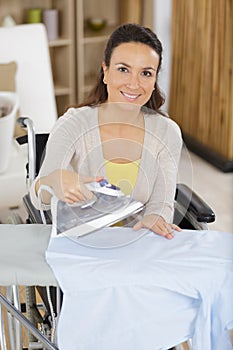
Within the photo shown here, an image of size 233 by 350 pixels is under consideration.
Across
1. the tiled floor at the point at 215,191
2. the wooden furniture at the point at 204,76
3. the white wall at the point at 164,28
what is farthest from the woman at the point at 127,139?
the white wall at the point at 164,28

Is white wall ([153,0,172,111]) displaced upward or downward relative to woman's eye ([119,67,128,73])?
downward

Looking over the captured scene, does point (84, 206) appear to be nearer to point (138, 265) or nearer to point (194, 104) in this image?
point (138, 265)

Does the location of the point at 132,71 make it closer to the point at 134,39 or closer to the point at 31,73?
the point at 134,39

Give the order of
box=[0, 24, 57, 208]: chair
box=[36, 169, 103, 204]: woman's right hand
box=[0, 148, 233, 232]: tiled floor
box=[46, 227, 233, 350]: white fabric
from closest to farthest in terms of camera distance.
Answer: box=[46, 227, 233, 350]: white fabric
box=[36, 169, 103, 204]: woman's right hand
box=[0, 24, 57, 208]: chair
box=[0, 148, 233, 232]: tiled floor

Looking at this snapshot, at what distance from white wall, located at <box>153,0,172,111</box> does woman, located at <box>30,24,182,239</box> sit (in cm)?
233

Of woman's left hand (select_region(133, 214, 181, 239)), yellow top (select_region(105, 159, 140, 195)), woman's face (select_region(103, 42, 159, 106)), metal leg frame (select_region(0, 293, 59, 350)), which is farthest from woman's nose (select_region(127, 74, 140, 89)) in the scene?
metal leg frame (select_region(0, 293, 59, 350))

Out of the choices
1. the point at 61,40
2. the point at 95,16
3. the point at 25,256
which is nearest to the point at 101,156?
the point at 25,256

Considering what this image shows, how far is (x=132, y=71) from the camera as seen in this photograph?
5.68 ft

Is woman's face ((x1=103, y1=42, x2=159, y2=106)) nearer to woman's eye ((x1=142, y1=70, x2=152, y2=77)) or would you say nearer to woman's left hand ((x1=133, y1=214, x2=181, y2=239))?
woman's eye ((x1=142, y1=70, x2=152, y2=77))

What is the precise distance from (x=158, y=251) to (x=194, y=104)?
2561 mm

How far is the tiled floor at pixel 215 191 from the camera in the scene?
3.34 m

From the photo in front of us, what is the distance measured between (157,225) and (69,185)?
0.68ft

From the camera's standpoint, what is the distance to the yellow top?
5.74 feet

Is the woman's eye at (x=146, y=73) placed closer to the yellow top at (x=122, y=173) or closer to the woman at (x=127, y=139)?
the woman at (x=127, y=139)
